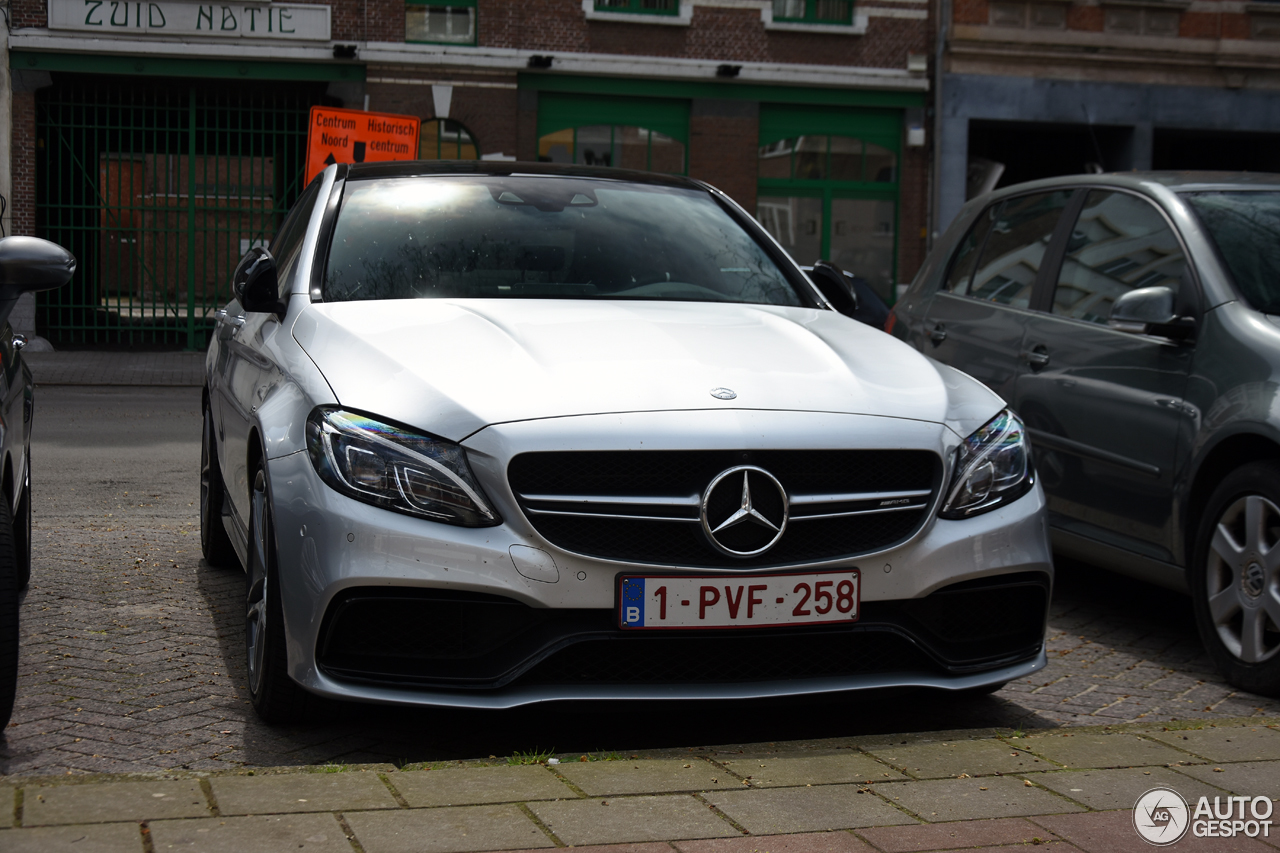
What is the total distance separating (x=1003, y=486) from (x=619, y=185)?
207cm

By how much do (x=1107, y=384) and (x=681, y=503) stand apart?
98.8 inches

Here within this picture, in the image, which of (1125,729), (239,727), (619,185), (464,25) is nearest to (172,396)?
(464,25)

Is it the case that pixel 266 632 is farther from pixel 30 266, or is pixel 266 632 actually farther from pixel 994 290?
pixel 994 290

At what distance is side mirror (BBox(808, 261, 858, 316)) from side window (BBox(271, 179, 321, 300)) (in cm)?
180

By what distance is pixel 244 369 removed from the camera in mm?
4766

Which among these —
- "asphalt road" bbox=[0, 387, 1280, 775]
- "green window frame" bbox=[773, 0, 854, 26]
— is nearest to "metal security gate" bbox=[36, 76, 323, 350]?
"green window frame" bbox=[773, 0, 854, 26]

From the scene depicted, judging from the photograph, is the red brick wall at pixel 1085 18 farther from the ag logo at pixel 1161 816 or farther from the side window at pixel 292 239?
the ag logo at pixel 1161 816

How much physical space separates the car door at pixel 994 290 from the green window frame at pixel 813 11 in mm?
17739

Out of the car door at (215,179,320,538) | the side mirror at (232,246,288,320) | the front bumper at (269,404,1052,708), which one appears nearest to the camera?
the front bumper at (269,404,1052,708)

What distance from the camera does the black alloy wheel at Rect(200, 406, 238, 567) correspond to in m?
5.79

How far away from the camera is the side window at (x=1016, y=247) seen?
6.25 m

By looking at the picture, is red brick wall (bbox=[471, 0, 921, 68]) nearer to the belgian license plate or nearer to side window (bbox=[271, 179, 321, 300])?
side window (bbox=[271, 179, 321, 300])

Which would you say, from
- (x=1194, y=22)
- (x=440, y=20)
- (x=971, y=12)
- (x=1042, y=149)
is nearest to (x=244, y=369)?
(x=440, y=20)

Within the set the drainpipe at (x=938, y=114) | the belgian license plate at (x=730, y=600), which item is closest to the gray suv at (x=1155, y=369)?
the belgian license plate at (x=730, y=600)
